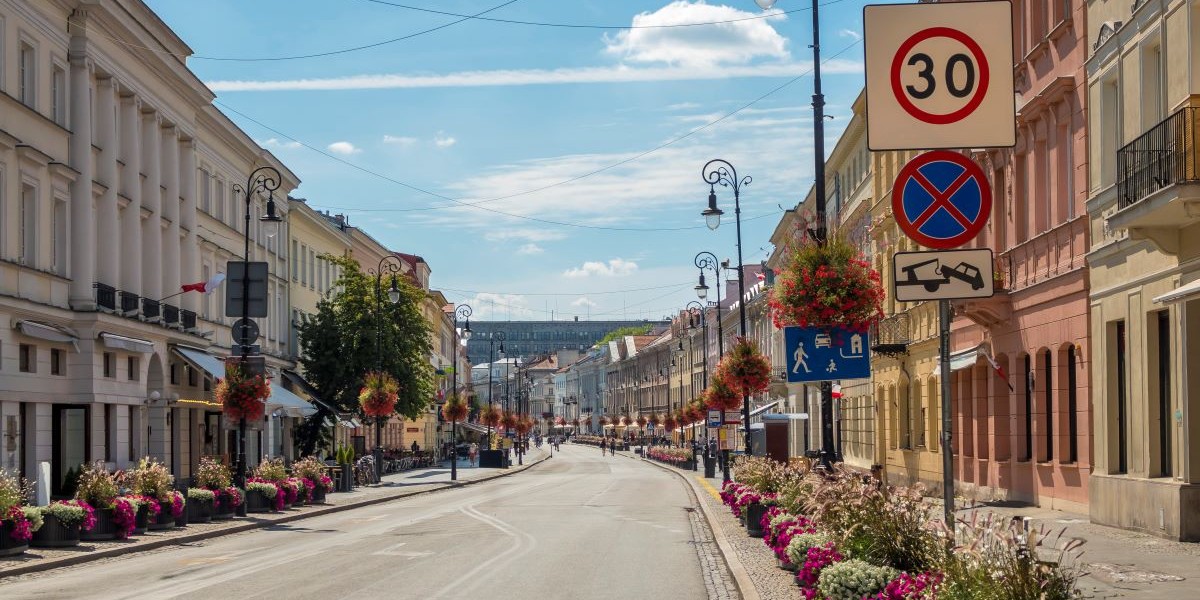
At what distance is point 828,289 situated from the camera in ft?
66.2

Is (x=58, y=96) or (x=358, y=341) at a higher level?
(x=58, y=96)

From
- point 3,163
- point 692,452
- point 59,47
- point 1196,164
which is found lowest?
point 692,452

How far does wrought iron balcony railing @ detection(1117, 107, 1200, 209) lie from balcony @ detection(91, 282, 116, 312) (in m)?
26.9

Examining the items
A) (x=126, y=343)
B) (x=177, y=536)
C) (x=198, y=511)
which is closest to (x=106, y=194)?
(x=126, y=343)

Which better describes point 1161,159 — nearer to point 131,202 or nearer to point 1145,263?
point 1145,263

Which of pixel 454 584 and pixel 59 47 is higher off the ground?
pixel 59 47

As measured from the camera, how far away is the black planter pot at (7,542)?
21516mm

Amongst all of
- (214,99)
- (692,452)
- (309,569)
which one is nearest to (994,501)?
(309,569)

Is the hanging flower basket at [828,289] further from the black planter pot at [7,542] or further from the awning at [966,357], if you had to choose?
the awning at [966,357]

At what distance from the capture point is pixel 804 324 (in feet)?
66.4

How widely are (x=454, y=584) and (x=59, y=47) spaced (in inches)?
945

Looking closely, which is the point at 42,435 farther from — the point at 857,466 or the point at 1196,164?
the point at 857,466

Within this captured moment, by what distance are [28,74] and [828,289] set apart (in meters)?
22.6

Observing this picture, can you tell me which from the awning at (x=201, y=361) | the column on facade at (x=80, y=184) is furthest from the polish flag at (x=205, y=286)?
the column on facade at (x=80, y=184)
